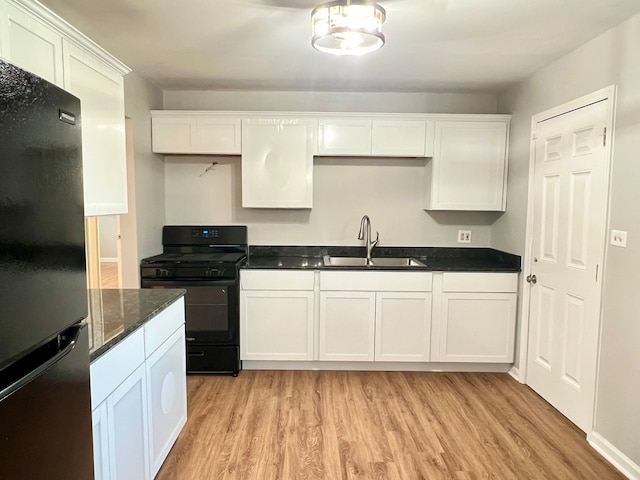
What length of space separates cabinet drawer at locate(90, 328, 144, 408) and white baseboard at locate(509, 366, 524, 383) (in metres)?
2.74

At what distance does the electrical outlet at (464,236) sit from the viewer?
11.8 feet

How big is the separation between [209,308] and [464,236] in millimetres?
2338

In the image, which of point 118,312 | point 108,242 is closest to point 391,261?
point 118,312

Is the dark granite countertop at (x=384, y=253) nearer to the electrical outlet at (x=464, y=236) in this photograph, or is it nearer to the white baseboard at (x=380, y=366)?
the electrical outlet at (x=464, y=236)

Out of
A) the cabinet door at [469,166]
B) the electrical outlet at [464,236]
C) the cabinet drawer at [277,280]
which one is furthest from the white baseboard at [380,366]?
the cabinet door at [469,166]

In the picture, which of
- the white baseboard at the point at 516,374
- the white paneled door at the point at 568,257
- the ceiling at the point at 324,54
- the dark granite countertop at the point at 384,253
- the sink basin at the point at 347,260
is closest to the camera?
the ceiling at the point at 324,54

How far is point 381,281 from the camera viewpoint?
3072mm

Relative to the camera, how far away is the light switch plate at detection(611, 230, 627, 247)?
79.5 inches

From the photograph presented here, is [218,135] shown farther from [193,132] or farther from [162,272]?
[162,272]

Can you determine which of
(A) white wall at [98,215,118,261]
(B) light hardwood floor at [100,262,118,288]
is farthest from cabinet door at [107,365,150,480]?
(A) white wall at [98,215,118,261]

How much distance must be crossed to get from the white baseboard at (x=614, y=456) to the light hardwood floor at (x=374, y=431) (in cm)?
4

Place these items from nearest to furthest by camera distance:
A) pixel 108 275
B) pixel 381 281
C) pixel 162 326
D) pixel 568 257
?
1. pixel 162 326
2. pixel 568 257
3. pixel 381 281
4. pixel 108 275

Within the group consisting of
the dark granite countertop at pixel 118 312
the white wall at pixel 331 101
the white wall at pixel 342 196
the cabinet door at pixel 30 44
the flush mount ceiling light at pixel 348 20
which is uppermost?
the white wall at pixel 331 101

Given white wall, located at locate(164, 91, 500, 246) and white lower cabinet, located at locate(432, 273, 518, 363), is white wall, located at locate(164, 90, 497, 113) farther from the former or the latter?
white lower cabinet, located at locate(432, 273, 518, 363)
